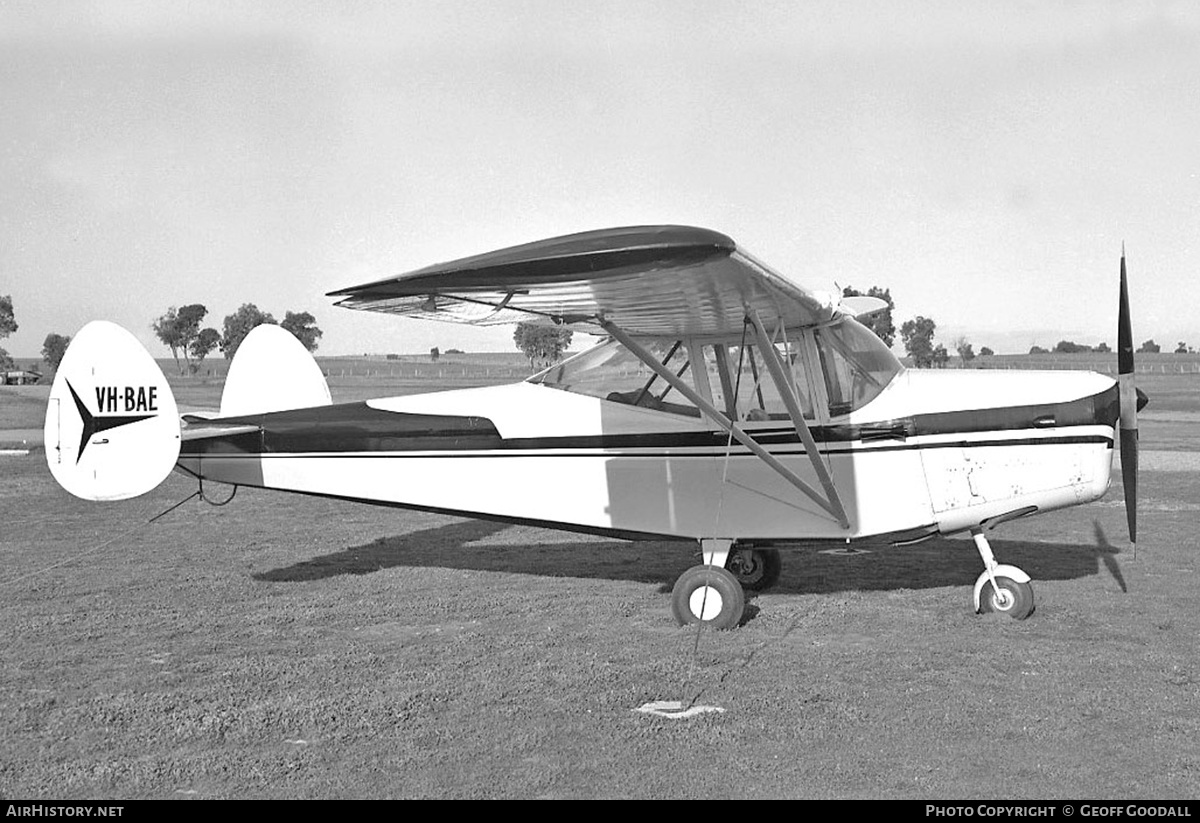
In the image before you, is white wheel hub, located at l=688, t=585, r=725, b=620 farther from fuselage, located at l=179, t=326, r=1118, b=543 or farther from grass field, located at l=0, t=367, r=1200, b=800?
fuselage, located at l=179, t=326, r=1118, b=543

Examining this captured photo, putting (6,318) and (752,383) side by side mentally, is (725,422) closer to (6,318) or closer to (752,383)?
(752,383)

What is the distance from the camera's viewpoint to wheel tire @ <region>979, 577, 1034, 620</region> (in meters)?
6.74

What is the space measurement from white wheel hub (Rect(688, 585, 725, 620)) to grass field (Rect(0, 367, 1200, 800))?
0.16 metres

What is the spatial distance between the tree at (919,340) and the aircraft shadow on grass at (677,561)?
70.3m

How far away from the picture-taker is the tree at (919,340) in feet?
255

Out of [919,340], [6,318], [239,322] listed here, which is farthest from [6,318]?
[919,340]

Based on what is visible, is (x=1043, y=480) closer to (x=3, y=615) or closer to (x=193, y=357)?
(x=3, y=615)

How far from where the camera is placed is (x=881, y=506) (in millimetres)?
6863

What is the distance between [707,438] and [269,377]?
12.1ft

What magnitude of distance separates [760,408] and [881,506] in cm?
102

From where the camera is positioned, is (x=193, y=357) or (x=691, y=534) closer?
(x=691, y=534)
